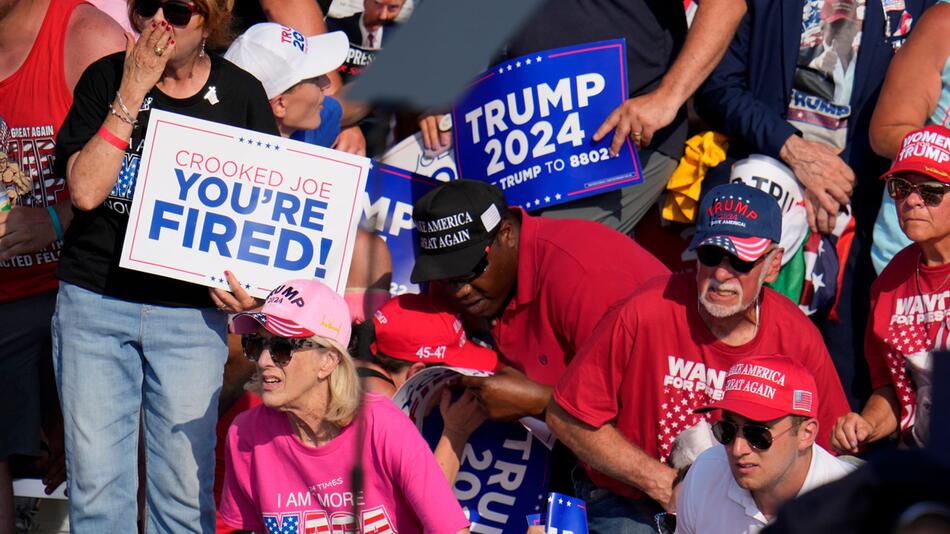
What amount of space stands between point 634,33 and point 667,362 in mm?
1596

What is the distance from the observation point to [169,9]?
4.55 meters

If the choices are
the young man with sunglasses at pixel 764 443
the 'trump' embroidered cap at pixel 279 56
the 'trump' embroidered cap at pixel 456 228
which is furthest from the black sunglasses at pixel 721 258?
the 'trump' embroidered cap at pixel 279 56

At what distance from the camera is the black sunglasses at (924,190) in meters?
4.74

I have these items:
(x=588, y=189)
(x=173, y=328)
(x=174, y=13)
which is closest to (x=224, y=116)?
(x=174, y=13)

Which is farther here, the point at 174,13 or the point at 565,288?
the point at 565,288

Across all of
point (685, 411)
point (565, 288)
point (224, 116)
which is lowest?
point (685, 411)

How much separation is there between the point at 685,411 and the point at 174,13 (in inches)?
84.3

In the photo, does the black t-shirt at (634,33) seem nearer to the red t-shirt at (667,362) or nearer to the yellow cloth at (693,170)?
the yellow cloth at (693,170)

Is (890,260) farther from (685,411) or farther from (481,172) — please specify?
(481,172)

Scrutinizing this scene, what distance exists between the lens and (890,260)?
516 centimetres

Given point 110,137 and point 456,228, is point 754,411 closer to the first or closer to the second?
point 456,228

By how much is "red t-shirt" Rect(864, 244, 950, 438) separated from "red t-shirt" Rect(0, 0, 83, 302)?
9.84 feet

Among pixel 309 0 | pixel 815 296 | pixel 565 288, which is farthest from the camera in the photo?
pixel 309 0

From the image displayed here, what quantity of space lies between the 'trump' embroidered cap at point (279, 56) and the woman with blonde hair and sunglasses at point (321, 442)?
1.13 metres
